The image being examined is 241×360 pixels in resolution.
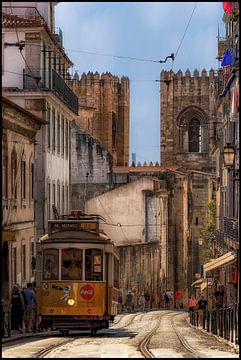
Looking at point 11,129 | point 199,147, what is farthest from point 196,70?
point 11,129

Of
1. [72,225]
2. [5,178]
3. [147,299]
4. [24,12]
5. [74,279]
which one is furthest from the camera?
[147,299]

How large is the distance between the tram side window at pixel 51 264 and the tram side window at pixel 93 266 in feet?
2.49

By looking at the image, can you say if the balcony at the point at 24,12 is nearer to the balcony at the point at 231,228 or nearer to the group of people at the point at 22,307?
the balcony at the point at 231,228

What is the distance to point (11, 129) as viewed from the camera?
1473 inches

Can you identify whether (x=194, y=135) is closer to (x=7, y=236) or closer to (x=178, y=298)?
(x=178, y=298)

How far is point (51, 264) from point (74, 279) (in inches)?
28.2

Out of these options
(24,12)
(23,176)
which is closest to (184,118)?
(24,12)

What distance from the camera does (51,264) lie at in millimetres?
29469

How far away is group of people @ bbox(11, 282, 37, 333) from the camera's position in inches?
1187

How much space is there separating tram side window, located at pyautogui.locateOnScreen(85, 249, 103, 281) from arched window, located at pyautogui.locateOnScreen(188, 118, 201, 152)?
69.8 metres

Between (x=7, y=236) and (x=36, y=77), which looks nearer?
(x=7, y=236)

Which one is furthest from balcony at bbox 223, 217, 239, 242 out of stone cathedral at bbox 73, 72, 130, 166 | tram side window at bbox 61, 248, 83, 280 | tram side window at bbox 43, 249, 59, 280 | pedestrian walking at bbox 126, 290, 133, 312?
stone cathedral at bbox 73, 72, 130, 166

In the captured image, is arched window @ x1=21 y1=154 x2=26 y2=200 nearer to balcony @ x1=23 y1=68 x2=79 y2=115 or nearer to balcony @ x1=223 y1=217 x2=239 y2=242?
balcony @ x1=23 y1=68 x2=79 y2=115

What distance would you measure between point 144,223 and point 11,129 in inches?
1190
